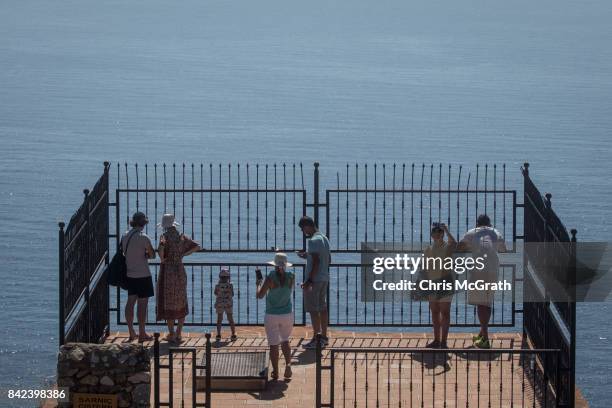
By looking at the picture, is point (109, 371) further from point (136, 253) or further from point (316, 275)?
point (316, 275)

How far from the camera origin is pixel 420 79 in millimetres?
145375

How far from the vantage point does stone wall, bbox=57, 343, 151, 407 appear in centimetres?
1589

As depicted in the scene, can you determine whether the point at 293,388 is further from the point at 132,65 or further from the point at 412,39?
the point at 412,39

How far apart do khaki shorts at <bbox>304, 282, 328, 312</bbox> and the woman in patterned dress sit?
1369mm

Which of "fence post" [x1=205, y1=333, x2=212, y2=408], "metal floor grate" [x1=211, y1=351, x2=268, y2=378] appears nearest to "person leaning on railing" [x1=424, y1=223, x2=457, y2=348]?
"metal floor grate" [x1=211, y1=351, x2=268, y2=378]

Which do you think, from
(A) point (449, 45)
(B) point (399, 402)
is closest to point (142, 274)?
(B) point (399, 402)

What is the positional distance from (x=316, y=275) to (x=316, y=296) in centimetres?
26

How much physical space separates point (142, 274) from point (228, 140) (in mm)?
81163

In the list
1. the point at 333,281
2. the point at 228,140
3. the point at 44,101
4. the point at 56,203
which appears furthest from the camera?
the point at 44,101

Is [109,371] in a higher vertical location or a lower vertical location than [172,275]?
lower

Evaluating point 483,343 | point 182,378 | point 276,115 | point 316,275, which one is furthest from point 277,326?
point 276,115

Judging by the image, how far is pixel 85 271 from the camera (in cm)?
1812

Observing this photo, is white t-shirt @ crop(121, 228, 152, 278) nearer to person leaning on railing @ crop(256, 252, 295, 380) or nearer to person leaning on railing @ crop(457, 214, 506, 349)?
person leaning on railing @ crop(256, 252, 295, 380)

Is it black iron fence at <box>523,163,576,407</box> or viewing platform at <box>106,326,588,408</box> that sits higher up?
black iron fence at <box>523,163,576,407</box>
